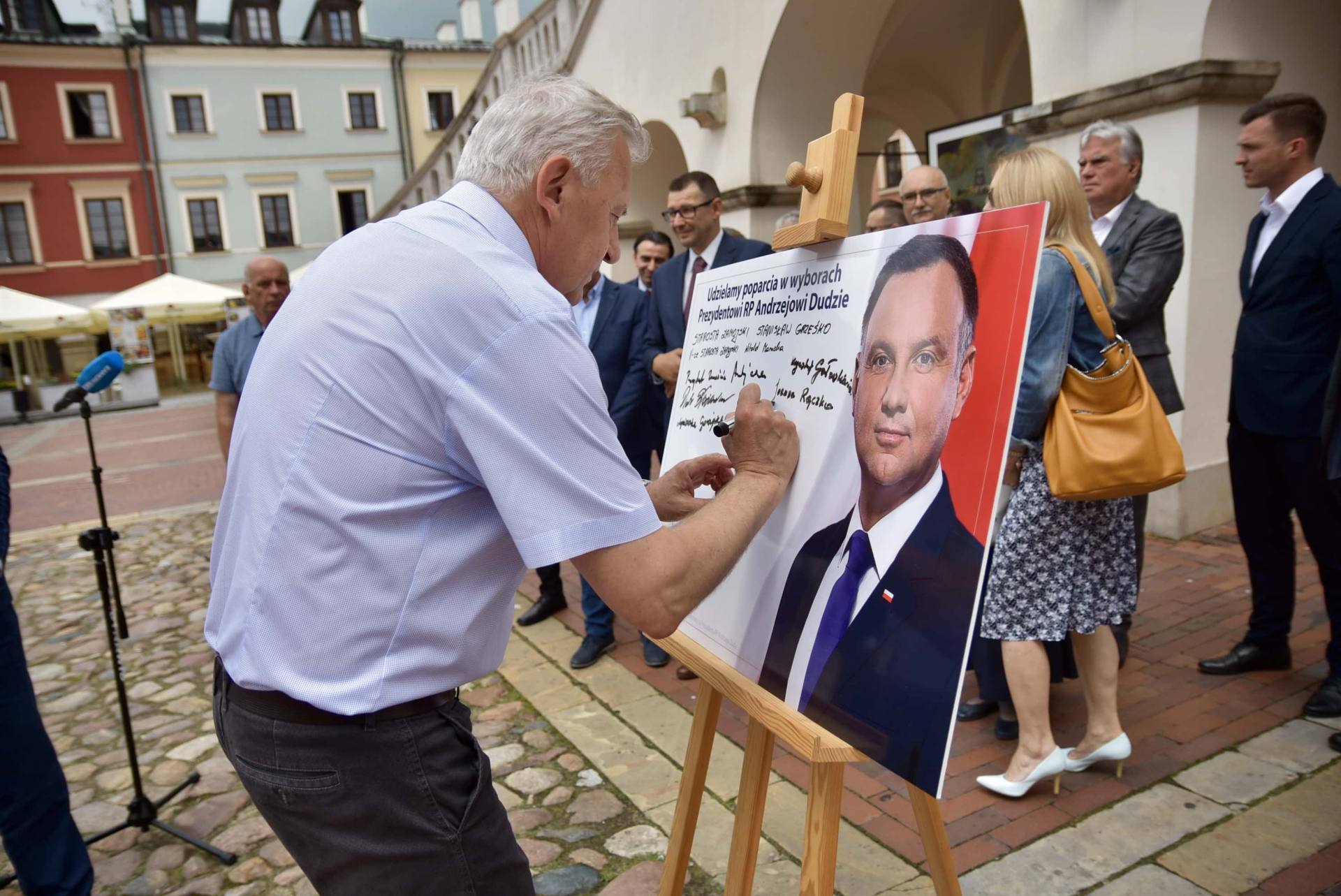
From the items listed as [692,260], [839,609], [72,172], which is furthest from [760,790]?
[72,172]

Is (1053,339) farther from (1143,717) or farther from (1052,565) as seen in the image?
(1143,717)

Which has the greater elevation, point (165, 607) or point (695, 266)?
point (695, 266)

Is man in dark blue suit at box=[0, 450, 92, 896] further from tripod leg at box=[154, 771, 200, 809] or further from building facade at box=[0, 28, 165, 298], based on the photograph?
building facade at box=[0, 28, 165, 298]

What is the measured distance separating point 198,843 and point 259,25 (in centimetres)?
3564

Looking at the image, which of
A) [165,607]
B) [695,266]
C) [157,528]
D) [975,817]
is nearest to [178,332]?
[157,528]

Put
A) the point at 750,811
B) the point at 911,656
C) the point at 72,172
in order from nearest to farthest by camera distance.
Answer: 1. the point at 911,656
2. the point at 750,811
3. the point at 72,172

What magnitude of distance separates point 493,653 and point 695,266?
10.1 ft

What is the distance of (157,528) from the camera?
8.14m

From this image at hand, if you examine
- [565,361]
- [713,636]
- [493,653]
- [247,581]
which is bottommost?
[713,636]

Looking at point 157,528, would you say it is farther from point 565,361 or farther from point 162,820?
point 565,361

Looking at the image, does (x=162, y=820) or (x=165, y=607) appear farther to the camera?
(x=165, y=607)

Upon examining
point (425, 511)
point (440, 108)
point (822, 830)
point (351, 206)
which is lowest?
point (822, 830)

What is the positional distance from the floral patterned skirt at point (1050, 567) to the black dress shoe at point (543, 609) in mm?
2742

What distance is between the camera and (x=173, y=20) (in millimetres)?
30844
